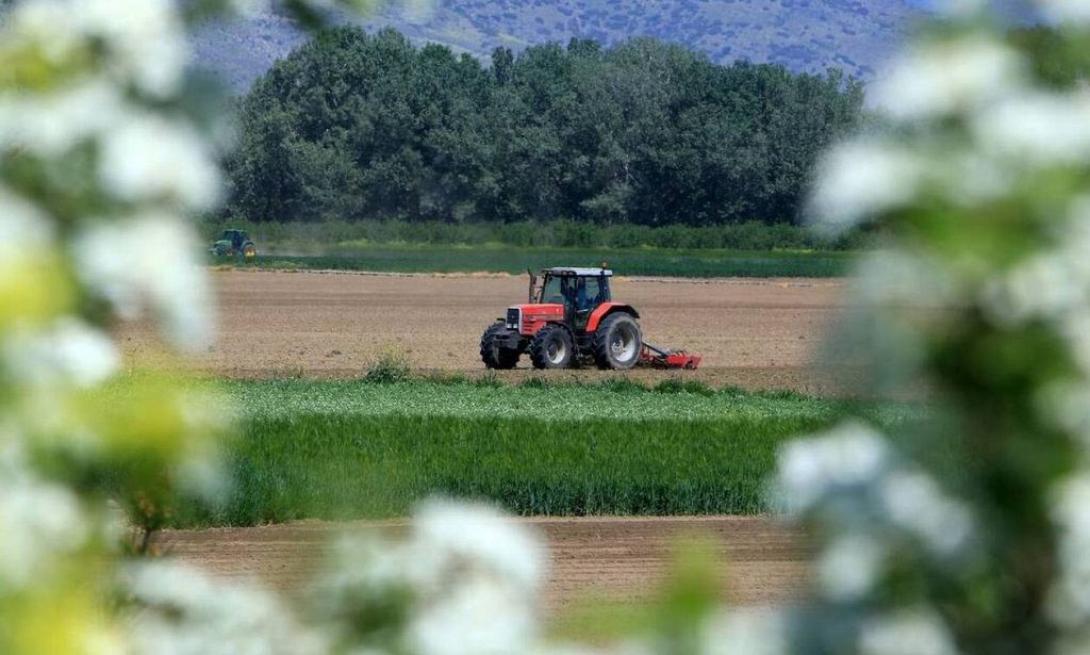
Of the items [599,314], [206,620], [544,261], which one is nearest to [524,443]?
[599,314]

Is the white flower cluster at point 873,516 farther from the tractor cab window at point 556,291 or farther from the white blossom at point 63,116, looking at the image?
the tractor cab window at point 556,291

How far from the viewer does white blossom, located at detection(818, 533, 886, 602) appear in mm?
1044

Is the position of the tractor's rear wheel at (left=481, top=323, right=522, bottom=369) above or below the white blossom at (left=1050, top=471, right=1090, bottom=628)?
below

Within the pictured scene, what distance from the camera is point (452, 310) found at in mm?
48500

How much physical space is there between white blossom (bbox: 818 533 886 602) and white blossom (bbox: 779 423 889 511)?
44mm

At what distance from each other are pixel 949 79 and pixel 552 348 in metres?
28.9

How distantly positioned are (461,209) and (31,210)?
3709 inches

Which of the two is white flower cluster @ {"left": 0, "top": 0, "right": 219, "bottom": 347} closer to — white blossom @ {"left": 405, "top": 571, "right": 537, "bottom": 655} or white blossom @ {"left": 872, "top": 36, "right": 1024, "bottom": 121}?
white blossom @ {"left": 405, "top": 571, "right": 537, "bottom": 655}

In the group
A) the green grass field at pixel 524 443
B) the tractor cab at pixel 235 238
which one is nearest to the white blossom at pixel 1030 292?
the green grass field at pixel 524 443

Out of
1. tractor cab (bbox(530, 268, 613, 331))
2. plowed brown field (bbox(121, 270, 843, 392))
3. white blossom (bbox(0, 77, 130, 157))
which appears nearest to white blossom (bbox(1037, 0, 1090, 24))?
white blossom (bbox(0, 77, 130, 157))

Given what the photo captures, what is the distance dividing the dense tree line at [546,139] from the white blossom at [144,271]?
86.8m

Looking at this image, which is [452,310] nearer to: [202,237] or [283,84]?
[202,237]

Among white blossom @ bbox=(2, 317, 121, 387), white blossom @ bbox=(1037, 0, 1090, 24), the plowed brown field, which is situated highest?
white blossom @ bbox=(1037, 0, 1090, 24)

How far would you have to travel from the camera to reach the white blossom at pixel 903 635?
1035 millimetres
